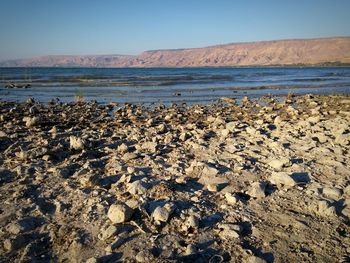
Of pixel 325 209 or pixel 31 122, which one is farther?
pixel 31 122

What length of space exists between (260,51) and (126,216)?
193 metres

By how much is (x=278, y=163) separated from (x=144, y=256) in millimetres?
2740

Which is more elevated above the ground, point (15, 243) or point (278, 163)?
point (278, 163)

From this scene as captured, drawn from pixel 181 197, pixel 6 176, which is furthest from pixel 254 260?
pixel 6 176

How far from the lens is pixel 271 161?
4906 mm

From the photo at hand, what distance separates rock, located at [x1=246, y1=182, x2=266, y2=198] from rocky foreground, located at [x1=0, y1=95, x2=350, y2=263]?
0.05ft

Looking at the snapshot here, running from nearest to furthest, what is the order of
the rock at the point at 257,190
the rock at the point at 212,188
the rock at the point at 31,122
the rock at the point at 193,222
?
the rock at the point at 193,222
the rock at the point at 257,190
the rock at the point at 212,188
the rock at the point at 31,122

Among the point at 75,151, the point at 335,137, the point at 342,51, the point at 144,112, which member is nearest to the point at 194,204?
the point at 75,151

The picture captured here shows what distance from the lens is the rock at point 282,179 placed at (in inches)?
164

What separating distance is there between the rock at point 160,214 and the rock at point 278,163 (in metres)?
2.09

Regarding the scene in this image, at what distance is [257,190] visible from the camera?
3998 mm

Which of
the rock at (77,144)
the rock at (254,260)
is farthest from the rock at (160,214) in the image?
the rock at (77,144)

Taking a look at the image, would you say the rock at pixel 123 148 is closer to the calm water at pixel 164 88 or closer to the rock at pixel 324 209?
the rock at pixel 324 209

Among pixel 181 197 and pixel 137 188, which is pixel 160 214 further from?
pixel 137 188
